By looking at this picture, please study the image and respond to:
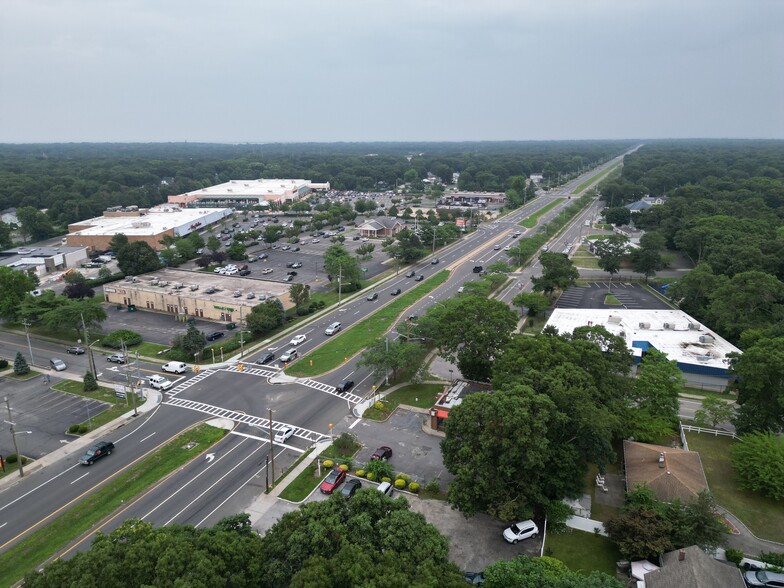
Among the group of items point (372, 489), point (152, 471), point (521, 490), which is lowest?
point (152, 471)

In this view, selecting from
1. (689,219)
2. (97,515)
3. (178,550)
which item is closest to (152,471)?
(97,515)

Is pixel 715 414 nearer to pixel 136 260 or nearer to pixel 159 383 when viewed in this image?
pixel 159 383

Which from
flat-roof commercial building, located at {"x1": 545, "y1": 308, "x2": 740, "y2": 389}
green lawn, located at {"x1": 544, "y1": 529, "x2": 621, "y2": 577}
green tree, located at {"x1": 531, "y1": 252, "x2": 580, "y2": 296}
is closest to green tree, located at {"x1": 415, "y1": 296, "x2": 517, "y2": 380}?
flat-roof commercial building, located at {"x1": 545, "y1": 308, "x2": 740, "y2": 389}

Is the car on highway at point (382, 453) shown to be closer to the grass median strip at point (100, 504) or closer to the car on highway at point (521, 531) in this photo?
the car on highway at point (521, 531)

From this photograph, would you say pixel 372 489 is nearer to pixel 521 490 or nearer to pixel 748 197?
pixel 521 490

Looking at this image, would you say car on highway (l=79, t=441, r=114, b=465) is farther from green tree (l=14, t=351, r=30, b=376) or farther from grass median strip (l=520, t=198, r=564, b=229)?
grass median strip (l=520, t=198, r=564, b=229)

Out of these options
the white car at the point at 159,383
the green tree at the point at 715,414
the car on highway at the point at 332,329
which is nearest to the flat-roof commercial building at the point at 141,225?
the car on highway at the point at 332,329
